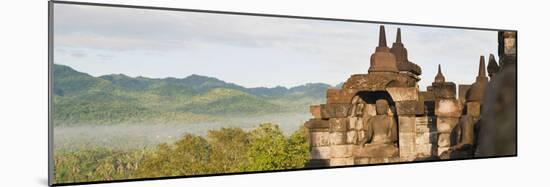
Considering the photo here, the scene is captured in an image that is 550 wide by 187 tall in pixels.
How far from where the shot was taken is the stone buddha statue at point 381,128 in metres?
10.1

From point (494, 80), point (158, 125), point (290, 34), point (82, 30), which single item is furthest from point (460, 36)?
point (82, 30)

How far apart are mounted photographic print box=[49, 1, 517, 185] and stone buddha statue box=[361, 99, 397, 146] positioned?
0.05ft

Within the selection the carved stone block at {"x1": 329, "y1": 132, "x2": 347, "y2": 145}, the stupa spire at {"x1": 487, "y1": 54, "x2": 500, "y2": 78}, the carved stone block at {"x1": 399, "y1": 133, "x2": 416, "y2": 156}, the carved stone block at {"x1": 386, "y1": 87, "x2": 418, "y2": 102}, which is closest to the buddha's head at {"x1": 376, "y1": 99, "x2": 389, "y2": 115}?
the carved stone block at {"x1": 386, "y1": 87, "x2": 418, "y2": 102}

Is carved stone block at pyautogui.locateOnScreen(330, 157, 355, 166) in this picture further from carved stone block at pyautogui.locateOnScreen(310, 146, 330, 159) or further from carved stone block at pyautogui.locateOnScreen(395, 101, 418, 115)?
carved stone block at pyautogui.locateOnScreen(395, 101, 418, 115)

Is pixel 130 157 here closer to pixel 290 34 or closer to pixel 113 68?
pixel 113 68

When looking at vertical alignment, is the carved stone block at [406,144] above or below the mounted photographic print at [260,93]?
below

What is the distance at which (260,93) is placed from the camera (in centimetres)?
933

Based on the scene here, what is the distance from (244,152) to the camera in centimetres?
926

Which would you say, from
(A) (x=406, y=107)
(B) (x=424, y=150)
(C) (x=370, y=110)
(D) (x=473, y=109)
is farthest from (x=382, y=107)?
(D) (x=473, y=109)

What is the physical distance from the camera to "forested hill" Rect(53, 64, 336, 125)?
8.26m

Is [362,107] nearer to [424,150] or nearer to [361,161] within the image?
[361,161]

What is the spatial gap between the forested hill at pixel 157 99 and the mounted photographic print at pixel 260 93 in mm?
12

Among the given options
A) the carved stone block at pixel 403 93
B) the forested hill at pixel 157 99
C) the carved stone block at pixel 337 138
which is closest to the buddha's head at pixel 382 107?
the carved stone block at pixel 403 93

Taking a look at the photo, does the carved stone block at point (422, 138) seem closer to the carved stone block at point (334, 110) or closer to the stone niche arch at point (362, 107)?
the stone niche arch at point (362, 107)
